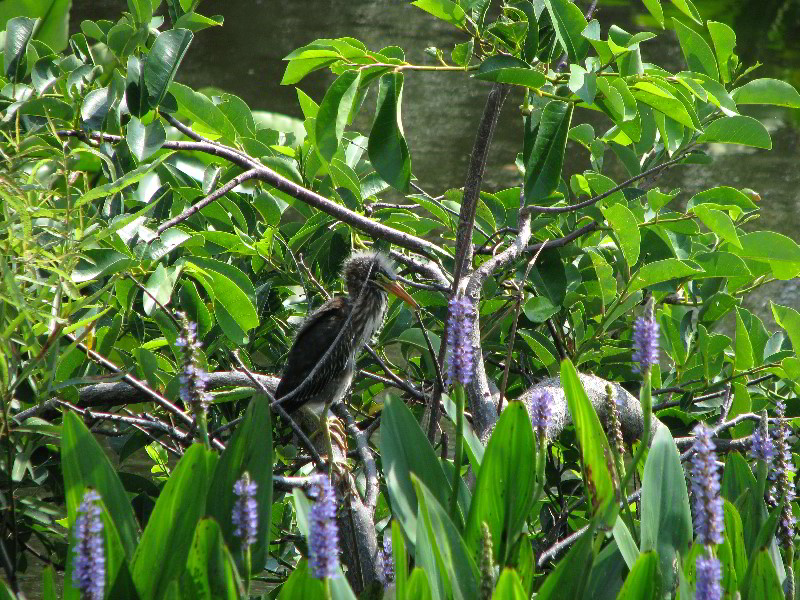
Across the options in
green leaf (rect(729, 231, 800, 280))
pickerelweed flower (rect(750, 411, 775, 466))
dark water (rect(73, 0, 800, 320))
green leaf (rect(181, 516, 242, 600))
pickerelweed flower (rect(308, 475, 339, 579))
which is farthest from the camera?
dark water (rect(73, 0, 800, 320))

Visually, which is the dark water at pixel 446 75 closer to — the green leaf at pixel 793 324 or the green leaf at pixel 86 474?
the green leaf at pixel 793 324

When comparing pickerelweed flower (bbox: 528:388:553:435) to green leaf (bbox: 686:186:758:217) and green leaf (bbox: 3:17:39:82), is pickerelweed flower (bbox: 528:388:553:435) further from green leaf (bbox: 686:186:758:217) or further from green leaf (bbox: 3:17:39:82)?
green leaf (bbox: 3:17:39:82)

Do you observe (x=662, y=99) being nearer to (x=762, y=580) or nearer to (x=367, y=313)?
(x=762, y=580)

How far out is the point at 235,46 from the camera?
9453mm

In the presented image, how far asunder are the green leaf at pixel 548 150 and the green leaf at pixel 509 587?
0.83m

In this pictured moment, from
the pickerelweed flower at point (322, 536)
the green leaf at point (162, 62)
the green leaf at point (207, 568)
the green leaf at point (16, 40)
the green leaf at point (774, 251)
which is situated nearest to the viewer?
the pickerelweed flower at point (322, 536)

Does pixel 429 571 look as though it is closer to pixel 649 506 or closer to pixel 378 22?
pixel 649 506

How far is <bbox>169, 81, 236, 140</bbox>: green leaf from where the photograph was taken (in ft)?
7.77

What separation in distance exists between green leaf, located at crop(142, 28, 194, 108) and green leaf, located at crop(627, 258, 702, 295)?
108 centimetres

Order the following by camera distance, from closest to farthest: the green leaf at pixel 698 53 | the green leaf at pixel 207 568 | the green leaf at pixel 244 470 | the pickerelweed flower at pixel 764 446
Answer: the green leaf at pixel 207 568 → the green leaf at pixel 244 470 → the pickerelweed flower at pixel 764 446 → the green leaf at pixel 698 53

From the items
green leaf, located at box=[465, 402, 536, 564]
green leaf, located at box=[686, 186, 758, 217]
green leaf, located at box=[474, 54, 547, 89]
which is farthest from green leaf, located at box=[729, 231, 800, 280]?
green leaf, located at box=[465, 402, 536, 564]

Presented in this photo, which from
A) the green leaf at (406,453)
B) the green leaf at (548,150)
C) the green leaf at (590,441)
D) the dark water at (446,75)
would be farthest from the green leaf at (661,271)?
the dark water at (446,75)

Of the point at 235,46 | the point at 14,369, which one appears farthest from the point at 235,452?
the point at 235,46

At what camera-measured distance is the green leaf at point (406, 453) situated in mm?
1595
